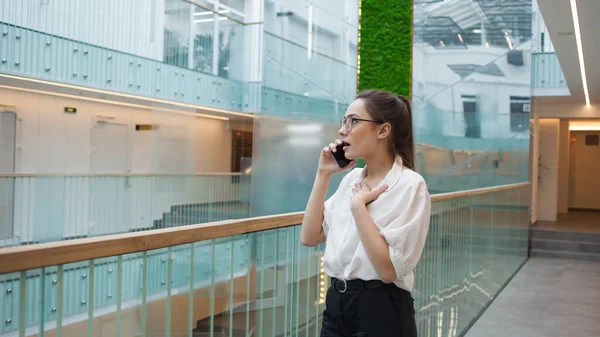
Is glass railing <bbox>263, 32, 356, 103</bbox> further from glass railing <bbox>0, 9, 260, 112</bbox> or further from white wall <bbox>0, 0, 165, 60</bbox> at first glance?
white wall <bbox>0, 0, 165, 60</bbox>

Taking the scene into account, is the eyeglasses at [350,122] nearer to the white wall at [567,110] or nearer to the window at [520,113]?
the window at [520,113]

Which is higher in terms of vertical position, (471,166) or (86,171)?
(471,166)

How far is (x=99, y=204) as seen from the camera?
13.2 metres

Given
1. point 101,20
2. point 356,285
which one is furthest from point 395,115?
point 101,20

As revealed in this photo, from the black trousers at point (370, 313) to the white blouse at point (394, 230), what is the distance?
42 mm

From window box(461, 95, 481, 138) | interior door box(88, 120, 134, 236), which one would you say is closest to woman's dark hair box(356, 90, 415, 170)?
window box(461, 95, 481, 138)

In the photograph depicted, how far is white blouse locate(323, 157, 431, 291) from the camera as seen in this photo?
1.56 meters

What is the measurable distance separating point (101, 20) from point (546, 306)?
31.8ft

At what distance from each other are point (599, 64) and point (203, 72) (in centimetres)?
955

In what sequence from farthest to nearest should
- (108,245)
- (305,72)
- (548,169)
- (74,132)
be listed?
(548,169) < (74,132) < (305,72) < (108,245)

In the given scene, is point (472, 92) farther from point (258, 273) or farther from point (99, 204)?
point (258, 273)

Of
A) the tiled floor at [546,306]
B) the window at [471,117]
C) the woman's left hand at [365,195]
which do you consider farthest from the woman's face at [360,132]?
the window at [471,117]

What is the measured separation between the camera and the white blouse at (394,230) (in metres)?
1.56

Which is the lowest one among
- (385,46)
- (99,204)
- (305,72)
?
(99,204)
